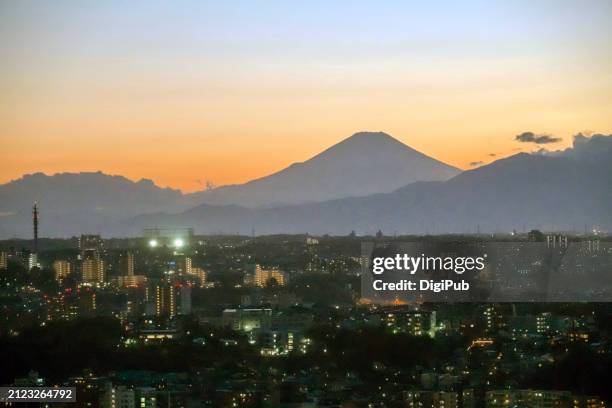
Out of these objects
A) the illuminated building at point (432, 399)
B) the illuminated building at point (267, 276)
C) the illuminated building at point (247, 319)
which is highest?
the illuminated building at point (267, 276)

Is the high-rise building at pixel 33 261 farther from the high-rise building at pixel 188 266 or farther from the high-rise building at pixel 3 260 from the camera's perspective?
the high-rise building at pixel 188 266

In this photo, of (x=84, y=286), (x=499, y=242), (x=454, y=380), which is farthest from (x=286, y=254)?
(x=454, y=380)

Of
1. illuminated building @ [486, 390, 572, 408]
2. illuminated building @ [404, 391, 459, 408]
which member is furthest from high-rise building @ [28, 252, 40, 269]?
illuminated building @ [486, 390, 572, 408]

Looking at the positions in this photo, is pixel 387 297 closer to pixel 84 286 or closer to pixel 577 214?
pixel 577 214

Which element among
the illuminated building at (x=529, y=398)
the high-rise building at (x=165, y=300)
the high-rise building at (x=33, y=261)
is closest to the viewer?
the illuminated building at (x=529, y=398)

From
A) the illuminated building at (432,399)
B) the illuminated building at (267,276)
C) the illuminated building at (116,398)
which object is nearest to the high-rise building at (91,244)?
the illuminated building at (267,276)

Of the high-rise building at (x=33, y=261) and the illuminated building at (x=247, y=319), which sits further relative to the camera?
the high-rise building at (x=33, y=261)

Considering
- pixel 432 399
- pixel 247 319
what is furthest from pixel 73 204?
pixel 432 399
